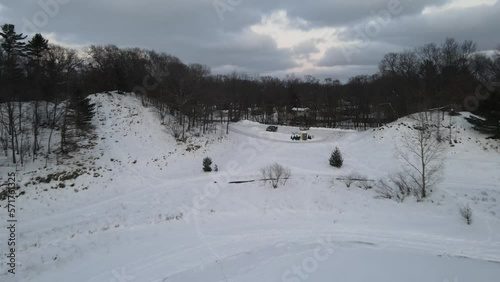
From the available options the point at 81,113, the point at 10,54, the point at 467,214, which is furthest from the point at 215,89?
the point at 467,214

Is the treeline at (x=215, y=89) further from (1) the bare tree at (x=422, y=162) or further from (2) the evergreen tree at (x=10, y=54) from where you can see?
(1) the bare tree at (x=422, y=162)

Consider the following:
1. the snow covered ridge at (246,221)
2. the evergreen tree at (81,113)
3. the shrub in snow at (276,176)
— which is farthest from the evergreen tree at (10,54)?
the shrub in snow at (276,176)

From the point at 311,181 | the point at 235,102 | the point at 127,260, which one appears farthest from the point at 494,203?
the point at 235,102

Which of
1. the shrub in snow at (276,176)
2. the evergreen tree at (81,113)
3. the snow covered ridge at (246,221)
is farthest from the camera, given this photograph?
the evergreen tree at (81,113)

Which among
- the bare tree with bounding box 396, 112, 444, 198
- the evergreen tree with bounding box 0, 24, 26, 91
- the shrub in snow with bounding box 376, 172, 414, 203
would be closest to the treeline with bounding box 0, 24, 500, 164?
the evergreen tree with bounding box 0, 24, 26, 91

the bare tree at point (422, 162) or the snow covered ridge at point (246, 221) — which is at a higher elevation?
the bare tree at point (422, 162)

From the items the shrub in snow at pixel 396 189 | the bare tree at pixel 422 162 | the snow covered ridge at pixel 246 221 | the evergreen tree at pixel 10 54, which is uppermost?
the evergreen tree at pixel 10 54
